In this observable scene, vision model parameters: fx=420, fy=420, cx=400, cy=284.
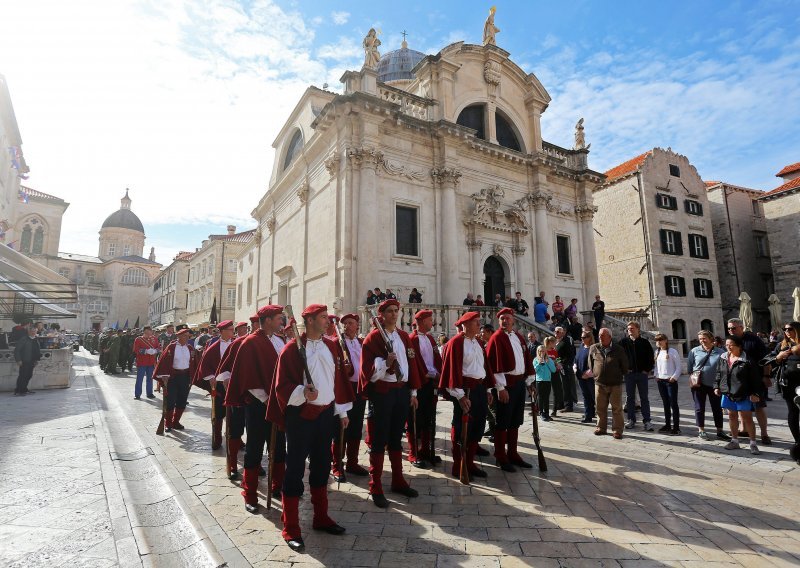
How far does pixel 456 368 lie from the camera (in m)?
5.23

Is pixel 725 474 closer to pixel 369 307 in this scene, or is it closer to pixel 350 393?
pixel 350 393

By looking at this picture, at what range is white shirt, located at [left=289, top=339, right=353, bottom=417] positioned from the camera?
363 centimetres

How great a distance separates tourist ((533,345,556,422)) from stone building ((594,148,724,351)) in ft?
71.9

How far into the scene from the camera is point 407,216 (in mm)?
17188

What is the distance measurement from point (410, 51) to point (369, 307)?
85.4ft

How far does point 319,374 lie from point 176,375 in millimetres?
5948

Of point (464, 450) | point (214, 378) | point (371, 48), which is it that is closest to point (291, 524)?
point (464, 450)

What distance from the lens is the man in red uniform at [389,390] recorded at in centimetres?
462

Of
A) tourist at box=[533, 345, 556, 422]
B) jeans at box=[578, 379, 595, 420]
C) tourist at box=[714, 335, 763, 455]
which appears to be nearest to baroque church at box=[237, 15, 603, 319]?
tourist at box=[533, 345, 556, 422]

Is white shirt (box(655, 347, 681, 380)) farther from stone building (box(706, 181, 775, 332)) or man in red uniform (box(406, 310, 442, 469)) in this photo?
stone building (box(706, 181, 775, 332))

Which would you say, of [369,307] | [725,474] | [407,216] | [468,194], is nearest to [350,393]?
[725,474]

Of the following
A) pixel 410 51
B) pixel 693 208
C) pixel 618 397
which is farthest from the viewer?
pixel 410 51

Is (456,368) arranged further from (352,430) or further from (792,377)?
(792,377)

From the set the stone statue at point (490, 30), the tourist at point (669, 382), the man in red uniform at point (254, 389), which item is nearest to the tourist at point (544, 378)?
the tourist at point (669, 382)
